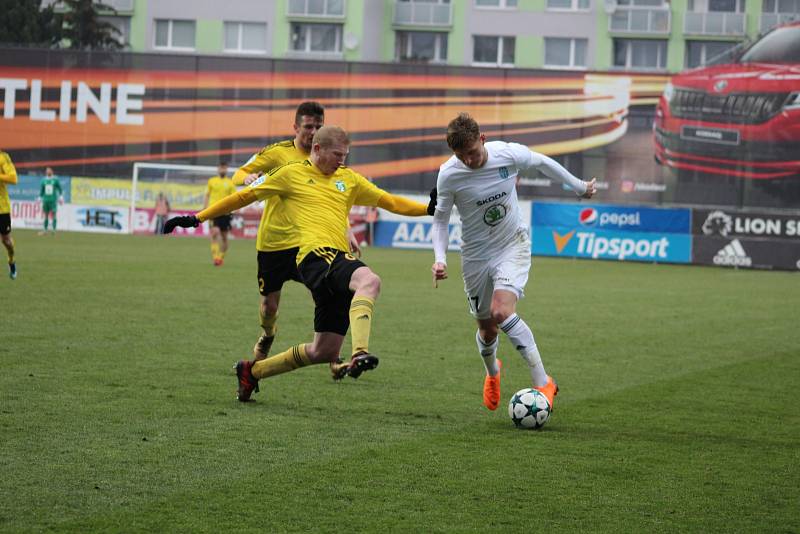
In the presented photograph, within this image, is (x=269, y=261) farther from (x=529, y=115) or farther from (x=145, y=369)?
(x=529, y=115)

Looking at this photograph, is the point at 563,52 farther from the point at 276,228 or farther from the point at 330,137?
the point at 330,137

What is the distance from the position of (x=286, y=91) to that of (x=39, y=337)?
29857 mm

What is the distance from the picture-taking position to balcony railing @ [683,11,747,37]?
184ft

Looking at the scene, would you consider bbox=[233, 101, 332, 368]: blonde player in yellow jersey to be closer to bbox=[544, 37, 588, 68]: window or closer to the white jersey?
the white jersey

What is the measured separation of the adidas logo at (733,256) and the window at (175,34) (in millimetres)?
32393

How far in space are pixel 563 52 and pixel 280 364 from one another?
5062cm

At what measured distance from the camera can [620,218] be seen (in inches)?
1412

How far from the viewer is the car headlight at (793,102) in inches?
1481

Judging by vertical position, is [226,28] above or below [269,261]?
above

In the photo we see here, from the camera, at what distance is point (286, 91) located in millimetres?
41188

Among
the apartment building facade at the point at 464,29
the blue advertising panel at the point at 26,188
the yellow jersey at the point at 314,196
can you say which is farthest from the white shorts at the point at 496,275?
the apartment building facade at the point at 464,29

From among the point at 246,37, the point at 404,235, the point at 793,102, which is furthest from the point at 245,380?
the point at 246,37

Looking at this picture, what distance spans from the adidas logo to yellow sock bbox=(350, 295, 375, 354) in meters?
26.9

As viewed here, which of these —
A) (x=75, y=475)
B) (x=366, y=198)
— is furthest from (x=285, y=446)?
(x=366, y=198)
